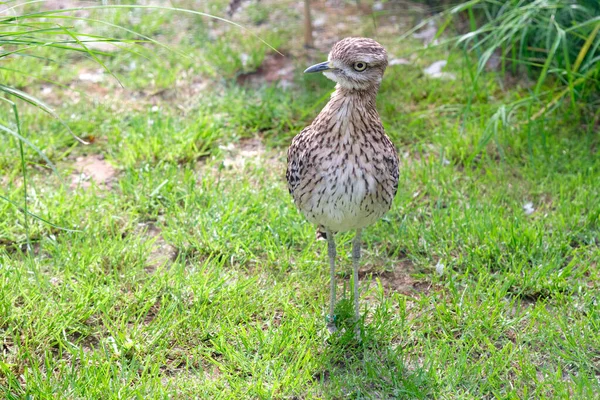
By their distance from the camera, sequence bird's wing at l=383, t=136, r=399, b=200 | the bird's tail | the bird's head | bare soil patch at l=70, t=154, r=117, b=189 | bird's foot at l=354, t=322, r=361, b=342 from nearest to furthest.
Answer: the bird's head → bird's wing at l=383, t=136, r=399, b=200 → bird's foot at l=354, t=322, r=361, b=342 → the bird's tail → bare soil patch at l=70, t=154, r=117, b=189

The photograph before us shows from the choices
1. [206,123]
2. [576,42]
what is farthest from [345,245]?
[576,42]

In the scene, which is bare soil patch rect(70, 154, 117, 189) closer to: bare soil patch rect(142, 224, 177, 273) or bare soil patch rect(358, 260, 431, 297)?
bare soil patch rect(142, 224, 177, 273)

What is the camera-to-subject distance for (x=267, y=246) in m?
4.49

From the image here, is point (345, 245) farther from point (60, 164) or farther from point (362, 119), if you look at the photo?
point (60, 164)

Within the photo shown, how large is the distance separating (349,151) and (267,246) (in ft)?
3.87

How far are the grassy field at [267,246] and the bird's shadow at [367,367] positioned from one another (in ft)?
0.04

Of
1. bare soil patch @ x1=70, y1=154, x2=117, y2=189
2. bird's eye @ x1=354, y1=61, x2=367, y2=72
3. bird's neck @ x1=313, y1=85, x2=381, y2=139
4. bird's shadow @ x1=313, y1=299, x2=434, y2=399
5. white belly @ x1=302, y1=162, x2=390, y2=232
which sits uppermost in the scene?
bird's eye @ x1=354, y1=61, x2=367, y2=72

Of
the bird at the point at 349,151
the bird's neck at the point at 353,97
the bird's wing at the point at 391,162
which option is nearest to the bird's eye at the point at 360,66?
the bird at the point at 349,151

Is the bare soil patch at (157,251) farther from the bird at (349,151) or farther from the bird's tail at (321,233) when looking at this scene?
the bird at (349,151)

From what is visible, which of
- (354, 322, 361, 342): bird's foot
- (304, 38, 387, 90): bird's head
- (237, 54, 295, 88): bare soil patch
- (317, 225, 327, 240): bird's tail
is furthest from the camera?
(237, 54, 295, 88): bare soil patch

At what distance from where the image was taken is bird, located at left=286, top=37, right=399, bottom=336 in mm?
3498

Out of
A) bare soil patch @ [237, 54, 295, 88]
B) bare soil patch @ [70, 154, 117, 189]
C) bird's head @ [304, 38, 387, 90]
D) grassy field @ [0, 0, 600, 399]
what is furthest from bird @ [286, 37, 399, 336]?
bare soil patch @ [237, 54, 295, 88]

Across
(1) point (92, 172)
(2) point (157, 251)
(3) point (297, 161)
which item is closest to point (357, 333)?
(3) point (297, 161)

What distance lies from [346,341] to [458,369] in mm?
576
